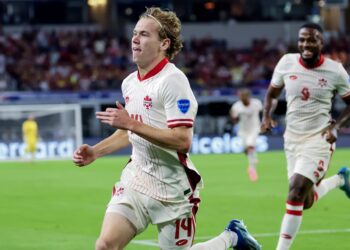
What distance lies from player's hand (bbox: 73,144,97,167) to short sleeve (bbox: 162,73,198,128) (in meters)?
0.79

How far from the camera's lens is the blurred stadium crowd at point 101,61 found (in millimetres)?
43281

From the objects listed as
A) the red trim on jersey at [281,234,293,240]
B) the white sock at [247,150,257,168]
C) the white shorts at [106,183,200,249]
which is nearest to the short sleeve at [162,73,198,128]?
the white shorts at [106,183,200,249]

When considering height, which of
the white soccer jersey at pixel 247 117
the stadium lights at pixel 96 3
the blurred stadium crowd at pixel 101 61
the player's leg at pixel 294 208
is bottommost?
the blurred stadium crowd at pixel 101 61

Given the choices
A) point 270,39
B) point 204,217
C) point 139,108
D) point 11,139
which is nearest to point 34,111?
point 11,139

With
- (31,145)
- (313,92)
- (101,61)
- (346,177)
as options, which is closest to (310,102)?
(313,92)

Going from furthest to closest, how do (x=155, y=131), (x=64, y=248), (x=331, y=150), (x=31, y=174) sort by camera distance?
(x=31, y=174) → (x=64, y=248) → (x=331, y=150) → (x=155, y=131)

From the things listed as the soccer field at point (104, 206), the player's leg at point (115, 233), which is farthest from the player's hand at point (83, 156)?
the soccer field at point (104, 206)

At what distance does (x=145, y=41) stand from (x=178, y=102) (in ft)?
1.87

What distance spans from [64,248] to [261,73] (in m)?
34.7

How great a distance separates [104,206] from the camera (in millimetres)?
18797

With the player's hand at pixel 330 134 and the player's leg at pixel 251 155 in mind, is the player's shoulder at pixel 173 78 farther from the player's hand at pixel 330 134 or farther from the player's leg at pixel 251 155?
the player's leg at pixel 251 155

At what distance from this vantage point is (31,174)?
1135 inches

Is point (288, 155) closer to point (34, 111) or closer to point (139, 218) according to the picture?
point (139, 218)

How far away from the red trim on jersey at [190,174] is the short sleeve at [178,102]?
0.29 meters
